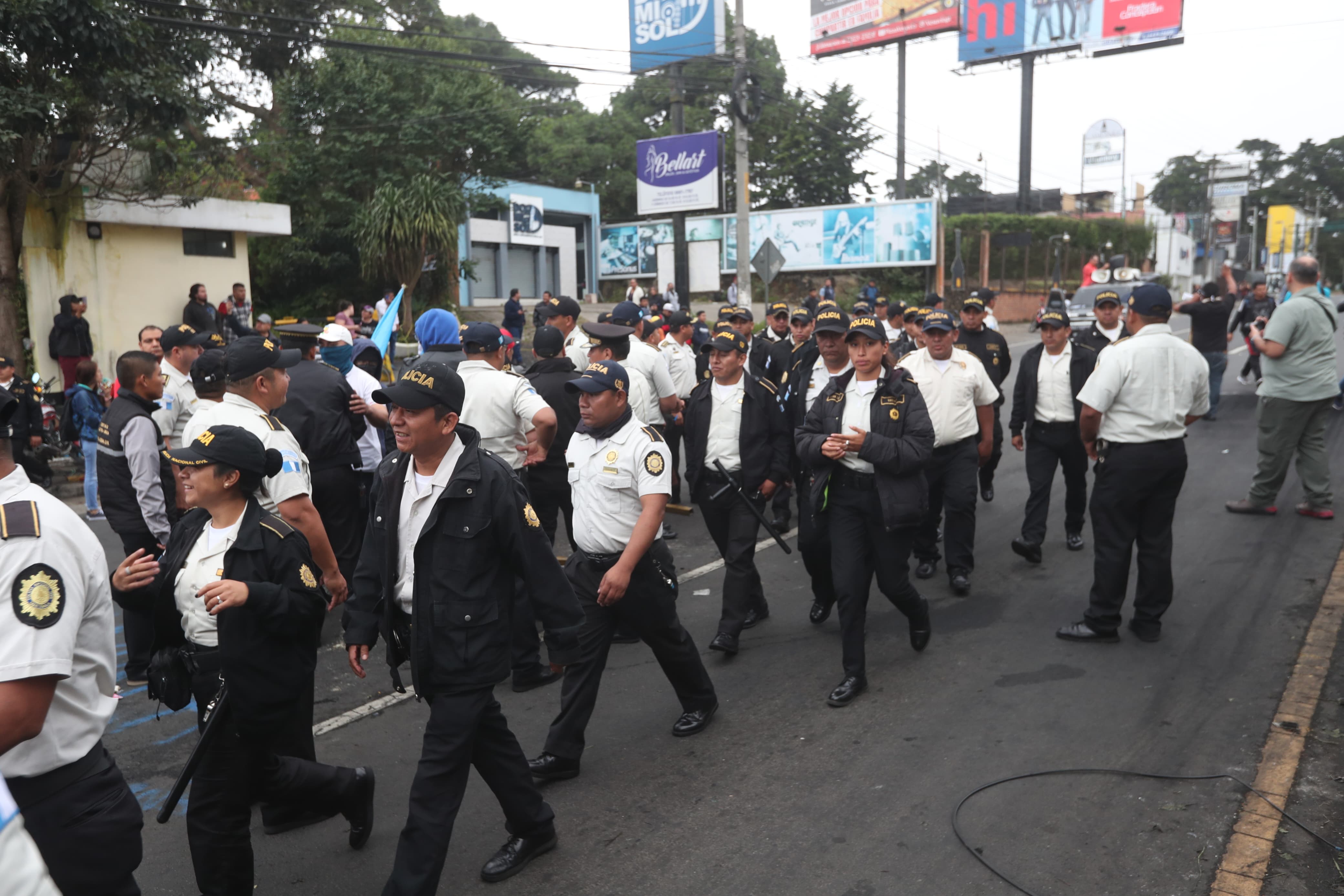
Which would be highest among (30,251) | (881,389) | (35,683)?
(30,251)

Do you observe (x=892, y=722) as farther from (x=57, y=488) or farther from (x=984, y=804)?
(x=57, y=488)

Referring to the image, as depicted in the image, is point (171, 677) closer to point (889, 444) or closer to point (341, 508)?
point (341, 508)

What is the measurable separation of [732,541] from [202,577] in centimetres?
321

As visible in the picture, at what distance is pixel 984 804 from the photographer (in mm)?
3977

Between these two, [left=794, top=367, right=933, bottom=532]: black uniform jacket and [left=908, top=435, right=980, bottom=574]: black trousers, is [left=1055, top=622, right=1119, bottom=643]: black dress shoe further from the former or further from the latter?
[left=794, top=367, right=933, bottom=532]: black uniform jacket

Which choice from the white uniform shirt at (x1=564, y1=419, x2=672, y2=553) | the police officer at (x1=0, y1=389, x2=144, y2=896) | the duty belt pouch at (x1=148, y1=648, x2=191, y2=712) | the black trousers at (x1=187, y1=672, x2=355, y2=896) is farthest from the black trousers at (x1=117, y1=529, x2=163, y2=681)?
the white uniform shirt at (x1=564, y1=419, x2=672, y2=553)

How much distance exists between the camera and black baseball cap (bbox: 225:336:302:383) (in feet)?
15.1

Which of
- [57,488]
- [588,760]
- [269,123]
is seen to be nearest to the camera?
[588,760]

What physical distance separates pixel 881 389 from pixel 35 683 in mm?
4077

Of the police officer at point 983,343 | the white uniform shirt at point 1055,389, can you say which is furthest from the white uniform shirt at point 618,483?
the police officer at point 983,343

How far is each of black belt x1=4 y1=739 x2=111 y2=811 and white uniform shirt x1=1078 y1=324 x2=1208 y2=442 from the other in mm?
5213

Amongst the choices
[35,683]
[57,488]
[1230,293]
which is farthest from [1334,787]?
[57,488]

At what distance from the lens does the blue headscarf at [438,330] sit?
638 cm

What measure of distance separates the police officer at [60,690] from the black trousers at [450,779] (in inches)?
33.7
